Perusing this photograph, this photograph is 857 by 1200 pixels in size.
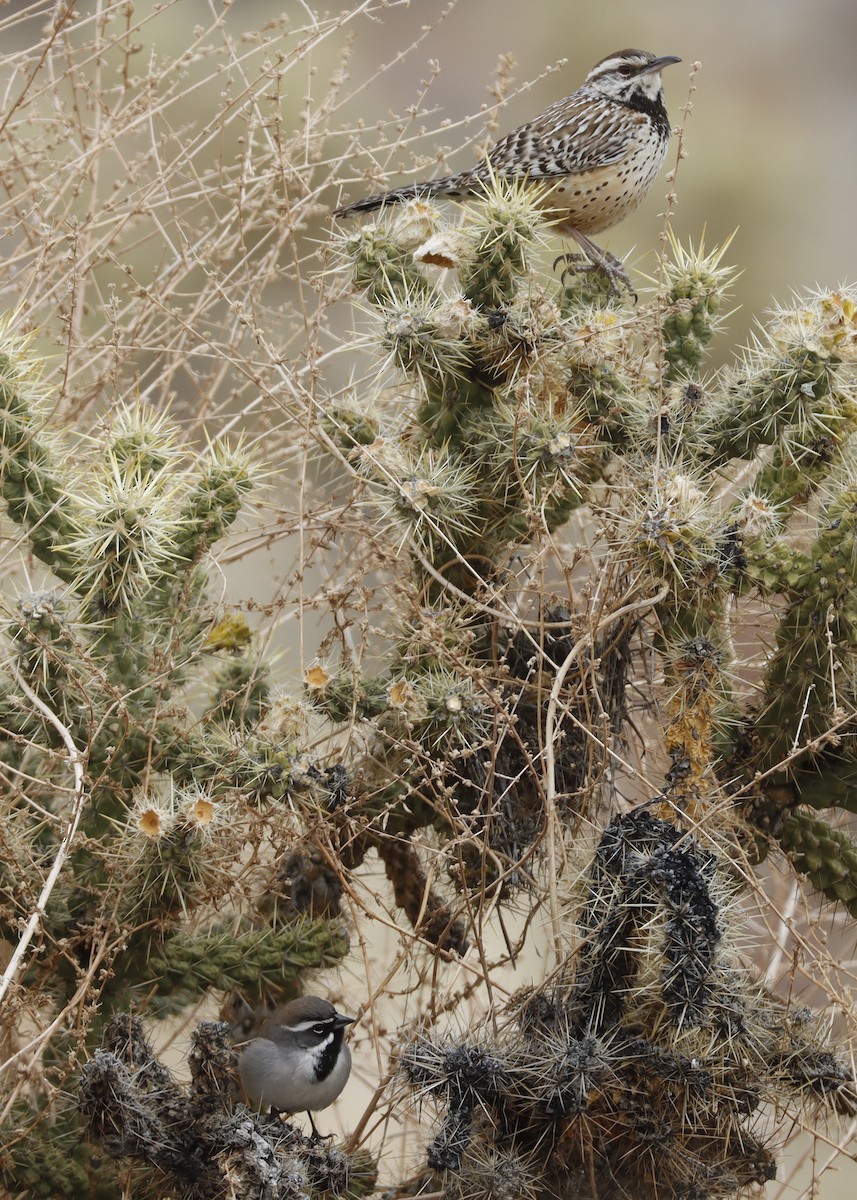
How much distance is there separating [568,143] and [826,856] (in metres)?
1.09

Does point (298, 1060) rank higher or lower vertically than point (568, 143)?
lower

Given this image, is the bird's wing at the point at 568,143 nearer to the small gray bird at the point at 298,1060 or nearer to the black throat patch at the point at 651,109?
the black throat patch at the point at 651,109

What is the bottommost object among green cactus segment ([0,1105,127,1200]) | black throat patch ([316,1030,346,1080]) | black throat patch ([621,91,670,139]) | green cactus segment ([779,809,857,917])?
green cactus segment ([779,809,857,917])

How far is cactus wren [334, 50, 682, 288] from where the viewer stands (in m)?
1.90

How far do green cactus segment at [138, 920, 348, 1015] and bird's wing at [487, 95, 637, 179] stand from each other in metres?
1.12

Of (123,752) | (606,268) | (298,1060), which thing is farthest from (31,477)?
(606,268)

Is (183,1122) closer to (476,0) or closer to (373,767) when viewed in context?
(373,767)

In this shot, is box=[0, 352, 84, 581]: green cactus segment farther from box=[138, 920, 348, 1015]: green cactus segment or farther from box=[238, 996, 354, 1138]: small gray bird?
box=[238, 996, 354, 1138]: small gray bird

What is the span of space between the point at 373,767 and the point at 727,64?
11.4 feet

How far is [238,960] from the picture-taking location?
5.16 feet

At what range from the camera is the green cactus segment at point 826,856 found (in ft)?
5.19

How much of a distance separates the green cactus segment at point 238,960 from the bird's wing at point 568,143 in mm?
1120

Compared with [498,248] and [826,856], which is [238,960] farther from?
[498,248]

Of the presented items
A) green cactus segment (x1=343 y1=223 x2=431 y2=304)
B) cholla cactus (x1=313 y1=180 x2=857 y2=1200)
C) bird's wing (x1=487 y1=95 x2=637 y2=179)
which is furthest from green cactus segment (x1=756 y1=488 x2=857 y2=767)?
bird's wing (x1=487 y1=95 x2=637 y2=179)
